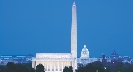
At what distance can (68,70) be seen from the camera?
9100 centimetres

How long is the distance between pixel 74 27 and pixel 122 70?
138 feet

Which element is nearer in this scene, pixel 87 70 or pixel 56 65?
pixel 87 70

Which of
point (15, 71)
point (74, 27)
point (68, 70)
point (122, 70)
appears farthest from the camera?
point (74, 27)

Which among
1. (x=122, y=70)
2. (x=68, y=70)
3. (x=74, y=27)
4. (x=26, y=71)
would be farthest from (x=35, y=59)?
(x=26, y=71)

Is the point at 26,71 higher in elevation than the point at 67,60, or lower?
lower

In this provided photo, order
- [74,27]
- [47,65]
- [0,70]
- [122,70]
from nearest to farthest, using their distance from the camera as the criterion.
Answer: [0,70] → [122,70] → [47,65] → [74,27]

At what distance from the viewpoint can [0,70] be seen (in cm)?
8438

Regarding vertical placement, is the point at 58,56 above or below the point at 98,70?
above

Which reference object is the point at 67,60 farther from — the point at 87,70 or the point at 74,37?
the point at 87,70

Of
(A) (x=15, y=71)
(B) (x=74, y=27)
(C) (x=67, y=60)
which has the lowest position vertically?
(A) (x=15, y=71)

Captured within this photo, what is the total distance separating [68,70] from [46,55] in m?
40.3

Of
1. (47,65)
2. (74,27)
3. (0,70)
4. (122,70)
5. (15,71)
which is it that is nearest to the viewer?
(15,71)

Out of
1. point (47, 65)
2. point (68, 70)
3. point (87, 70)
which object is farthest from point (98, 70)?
point (47, 65)

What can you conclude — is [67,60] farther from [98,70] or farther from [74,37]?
[98,70]
